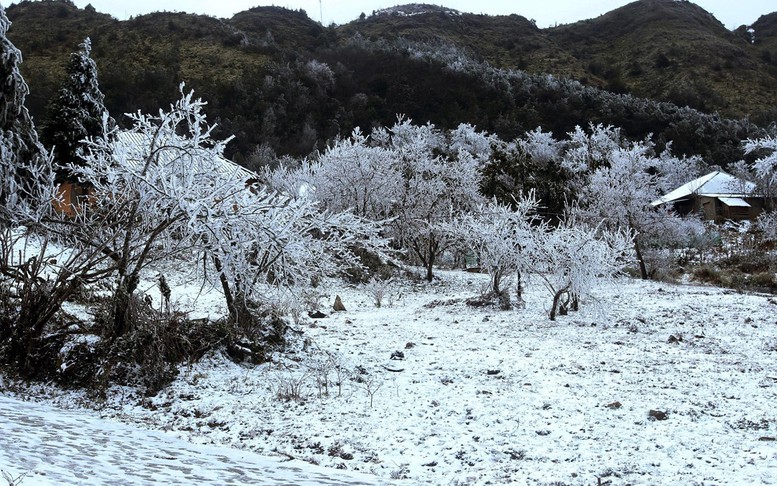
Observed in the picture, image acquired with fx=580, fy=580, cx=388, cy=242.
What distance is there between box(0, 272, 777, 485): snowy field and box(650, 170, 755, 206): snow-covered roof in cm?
3245

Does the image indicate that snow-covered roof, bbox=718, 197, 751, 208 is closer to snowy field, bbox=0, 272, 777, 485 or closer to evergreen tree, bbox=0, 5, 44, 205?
snowy field, bbox=0, 272, 777, 485

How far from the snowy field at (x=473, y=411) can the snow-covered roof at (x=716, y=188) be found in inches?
1277

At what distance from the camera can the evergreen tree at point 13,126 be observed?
31.4 feet

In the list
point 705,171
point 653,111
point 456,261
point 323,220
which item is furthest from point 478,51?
point 323,220

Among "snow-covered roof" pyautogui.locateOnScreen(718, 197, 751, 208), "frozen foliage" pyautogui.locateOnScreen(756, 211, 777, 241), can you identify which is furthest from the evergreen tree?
"snow-covered roof" pyautogui.locateOnScreen(718, 197, 751, 208)

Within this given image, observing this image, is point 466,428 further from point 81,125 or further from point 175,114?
point 81,125

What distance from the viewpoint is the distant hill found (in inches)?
2095

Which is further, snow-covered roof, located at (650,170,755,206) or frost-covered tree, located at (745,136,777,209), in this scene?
snow-covered roof, located at (650,170,755,206)

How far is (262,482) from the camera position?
4.04 m

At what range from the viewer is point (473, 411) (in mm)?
6262

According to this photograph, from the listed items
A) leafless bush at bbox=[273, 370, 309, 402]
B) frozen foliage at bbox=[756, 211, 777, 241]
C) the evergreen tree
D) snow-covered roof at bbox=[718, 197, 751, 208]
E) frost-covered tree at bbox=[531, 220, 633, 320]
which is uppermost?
snow-covered roof at bbox=[718, 197, 751, 208]

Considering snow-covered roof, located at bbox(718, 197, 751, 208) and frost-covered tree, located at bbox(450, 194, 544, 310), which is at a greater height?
snow-covered roof, located at bbox(718, 197, 751, 208)

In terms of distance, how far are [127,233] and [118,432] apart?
9.02 feet

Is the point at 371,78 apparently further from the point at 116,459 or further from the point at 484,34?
the point at 116,459
